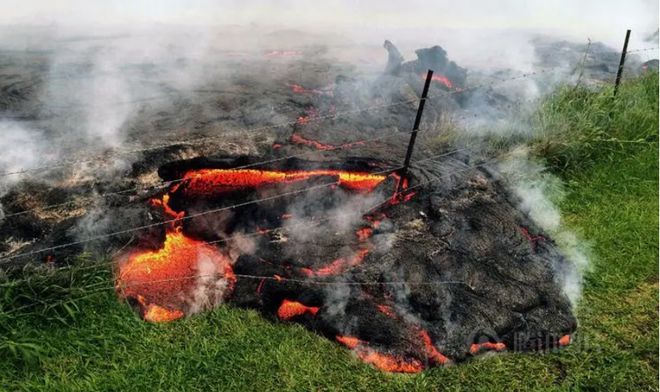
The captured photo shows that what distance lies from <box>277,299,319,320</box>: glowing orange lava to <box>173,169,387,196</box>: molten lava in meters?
1.21

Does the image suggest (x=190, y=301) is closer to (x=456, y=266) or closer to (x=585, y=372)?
(x=456, y=266)

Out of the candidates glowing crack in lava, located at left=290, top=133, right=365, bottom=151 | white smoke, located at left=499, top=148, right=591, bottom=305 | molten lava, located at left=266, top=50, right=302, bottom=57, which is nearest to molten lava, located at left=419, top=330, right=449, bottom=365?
white smoke, located at left=499, top=148, right=591, bottom=305

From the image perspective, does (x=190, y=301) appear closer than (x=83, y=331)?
No

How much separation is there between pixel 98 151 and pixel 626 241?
17.4ft

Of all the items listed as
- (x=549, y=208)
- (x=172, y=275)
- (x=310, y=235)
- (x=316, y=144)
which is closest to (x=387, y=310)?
(x=310, y=235)

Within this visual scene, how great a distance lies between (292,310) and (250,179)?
1.39m

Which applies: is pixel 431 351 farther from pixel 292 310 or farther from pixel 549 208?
pixel 549 208

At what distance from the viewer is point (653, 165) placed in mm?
6480

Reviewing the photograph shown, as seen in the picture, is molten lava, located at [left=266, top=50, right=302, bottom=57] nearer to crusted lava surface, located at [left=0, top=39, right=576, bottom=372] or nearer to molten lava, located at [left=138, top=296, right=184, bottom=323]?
crusted lava surface, located at [left=0, top=39, right=576, bottom=372]

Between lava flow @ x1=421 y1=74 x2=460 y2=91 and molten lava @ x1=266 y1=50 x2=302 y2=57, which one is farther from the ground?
molten lava @ x1=266 y1=50 x2=302 y2=57

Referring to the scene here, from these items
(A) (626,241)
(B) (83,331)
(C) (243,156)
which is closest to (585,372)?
(A) (626,241)

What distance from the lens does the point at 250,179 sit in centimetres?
456

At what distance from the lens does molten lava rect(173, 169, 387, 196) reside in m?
4.44

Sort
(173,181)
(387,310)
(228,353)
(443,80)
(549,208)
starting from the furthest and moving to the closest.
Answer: (443,80) → (549,208) → (173,181) → (387,310) → (228,353)
